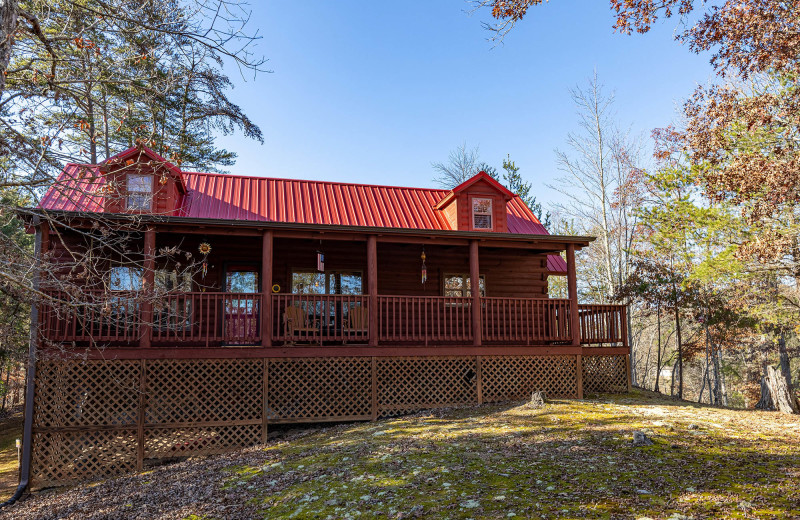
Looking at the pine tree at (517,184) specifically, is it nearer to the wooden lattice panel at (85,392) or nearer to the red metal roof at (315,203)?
the red metal roof at (315,203)

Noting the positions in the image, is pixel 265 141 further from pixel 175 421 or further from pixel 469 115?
pixel 469 115

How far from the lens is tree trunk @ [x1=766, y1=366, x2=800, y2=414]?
14688 mm

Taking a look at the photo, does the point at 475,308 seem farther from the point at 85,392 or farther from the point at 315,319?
the point at 85,392

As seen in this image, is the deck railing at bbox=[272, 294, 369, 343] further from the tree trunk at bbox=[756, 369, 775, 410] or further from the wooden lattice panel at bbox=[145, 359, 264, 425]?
the tree trunk at bbox=[756, 369, 775, 410]

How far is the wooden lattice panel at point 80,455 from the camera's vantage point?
976cm

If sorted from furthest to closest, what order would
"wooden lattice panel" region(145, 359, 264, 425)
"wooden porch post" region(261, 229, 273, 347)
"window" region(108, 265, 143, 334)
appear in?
"wooden porch post" region(261, 229, 273, 347) < "wooden lattice panel" region(145, 359, 264, 425) < "window" region(108, 265, 143, 334)

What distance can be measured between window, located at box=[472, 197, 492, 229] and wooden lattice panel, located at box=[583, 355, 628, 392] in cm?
421

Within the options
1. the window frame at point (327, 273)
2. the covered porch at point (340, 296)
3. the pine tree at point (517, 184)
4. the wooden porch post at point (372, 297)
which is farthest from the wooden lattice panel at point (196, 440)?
the pine tree at point (517, 184)

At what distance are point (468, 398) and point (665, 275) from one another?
8782mm

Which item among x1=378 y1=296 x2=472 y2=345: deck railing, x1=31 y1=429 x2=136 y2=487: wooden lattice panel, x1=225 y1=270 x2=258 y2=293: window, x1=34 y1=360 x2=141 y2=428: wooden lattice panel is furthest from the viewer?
x1=225 y1=270 x2=258 y2=293: window

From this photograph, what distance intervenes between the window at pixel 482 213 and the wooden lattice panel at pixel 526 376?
392cm

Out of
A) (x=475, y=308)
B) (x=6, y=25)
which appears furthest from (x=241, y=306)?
(x=6, y=25)

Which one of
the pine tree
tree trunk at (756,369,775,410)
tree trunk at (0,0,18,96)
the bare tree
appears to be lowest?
tree trunk at (756,369,775,410)

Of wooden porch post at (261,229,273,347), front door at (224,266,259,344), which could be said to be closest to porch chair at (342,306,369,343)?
wooden porch post at (261,229,273,347)
